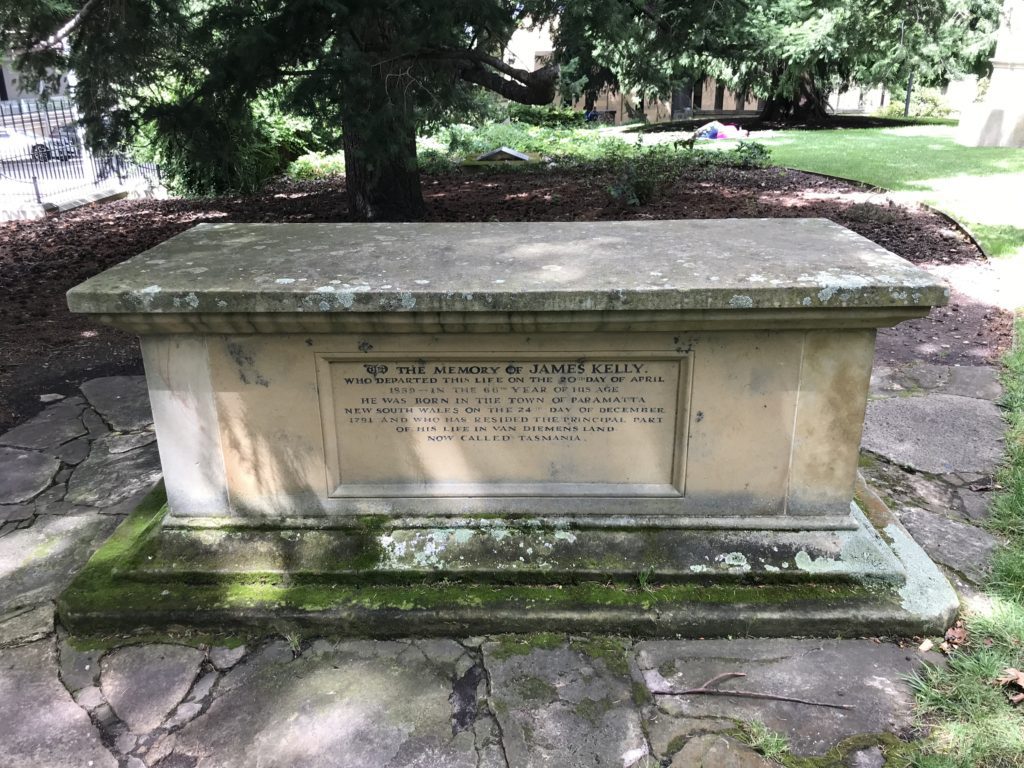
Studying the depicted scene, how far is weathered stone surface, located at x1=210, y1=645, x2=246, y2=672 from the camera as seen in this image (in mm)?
Answer: 2340

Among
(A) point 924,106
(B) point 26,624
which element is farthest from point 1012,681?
(A) point 924,106

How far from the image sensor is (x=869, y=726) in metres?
2.09

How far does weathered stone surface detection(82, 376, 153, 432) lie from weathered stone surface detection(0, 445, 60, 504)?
0.44 meters

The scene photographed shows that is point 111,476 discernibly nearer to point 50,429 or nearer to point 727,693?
point 50,429

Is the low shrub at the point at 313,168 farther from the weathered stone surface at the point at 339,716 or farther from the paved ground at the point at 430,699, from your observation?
the weathered stone surface at the point at 339,716

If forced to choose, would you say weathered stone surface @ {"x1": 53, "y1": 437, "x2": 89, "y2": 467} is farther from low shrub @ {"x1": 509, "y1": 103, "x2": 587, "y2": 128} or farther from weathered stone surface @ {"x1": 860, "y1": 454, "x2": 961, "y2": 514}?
low shrub @ {"x1": 509, "y1": 103, "x2": 587, "y2": 128}

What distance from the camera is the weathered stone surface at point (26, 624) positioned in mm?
2484

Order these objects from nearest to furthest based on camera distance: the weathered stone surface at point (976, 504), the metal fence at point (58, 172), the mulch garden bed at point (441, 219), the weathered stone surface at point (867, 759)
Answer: the weathered stone surface at point (867, 759)
the weathered stone surface at point (976, 504)
the mulch garden bed at point (441, 219)
the metal fence at point (58, 172)

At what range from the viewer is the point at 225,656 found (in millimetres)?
2377

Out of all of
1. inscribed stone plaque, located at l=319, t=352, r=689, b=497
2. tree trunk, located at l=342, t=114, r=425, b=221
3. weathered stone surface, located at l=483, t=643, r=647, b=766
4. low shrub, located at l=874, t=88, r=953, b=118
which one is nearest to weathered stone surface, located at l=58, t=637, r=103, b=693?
inscribed stone plaque, located at l=319, t=352, r=689, b=497

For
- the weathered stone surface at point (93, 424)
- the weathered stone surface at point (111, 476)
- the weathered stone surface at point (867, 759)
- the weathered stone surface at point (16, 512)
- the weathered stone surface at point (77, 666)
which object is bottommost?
the weathered stone surface at point (93, 424)

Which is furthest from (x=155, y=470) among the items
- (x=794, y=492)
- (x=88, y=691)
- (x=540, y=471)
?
(x=794, y=492)

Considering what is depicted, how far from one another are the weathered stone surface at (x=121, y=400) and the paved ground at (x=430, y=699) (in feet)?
4.70

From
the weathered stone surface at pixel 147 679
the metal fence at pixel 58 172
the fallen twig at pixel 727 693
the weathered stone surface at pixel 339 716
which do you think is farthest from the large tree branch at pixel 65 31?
the fallen twig at pixel 727 693
